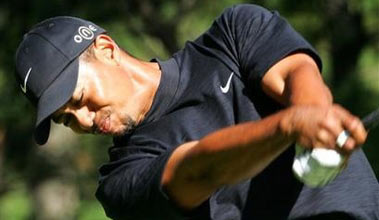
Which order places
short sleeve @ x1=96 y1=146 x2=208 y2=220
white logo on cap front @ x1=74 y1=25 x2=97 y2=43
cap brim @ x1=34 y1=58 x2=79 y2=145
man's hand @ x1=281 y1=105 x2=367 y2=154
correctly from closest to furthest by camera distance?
man's hand @ x1=281 y1=105 x2=367 y2=154, short sleeve @ x1=96 y1=146 x2=208 y2=220, cap brim @ x1=34 y1=58 x2=79 y2=145, white logo on cap front @ x1=74 y1=25 x2=97 y2=43

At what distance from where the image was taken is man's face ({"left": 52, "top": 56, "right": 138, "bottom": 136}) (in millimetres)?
3172

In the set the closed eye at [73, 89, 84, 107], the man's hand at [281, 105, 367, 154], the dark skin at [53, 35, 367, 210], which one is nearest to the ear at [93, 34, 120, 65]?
the dark skin at [53, 35, 367, 210]

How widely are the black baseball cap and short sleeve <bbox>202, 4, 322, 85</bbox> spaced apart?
336 mm

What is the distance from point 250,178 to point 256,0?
4.79 metres

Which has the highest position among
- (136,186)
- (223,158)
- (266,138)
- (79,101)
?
(266,138)

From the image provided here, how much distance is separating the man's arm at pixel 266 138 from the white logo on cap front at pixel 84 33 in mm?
478

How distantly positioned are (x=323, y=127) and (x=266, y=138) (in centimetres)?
15

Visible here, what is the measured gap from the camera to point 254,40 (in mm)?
3178

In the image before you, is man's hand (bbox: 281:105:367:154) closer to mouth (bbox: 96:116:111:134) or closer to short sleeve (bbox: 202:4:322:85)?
short sleeve (bbox: 202:4:322:85)

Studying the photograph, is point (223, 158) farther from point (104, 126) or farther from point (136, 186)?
point (104, 126)

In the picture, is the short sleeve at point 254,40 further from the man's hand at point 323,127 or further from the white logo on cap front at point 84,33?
the man's hand at point 323,127

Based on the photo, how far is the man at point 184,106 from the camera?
303 cm

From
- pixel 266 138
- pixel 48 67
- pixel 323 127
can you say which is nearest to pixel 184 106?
pixel 48 67

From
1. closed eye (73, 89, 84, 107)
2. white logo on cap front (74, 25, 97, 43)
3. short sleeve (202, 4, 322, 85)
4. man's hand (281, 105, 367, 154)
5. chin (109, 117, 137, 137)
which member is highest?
man's hand (281, 105, 367, 154)
